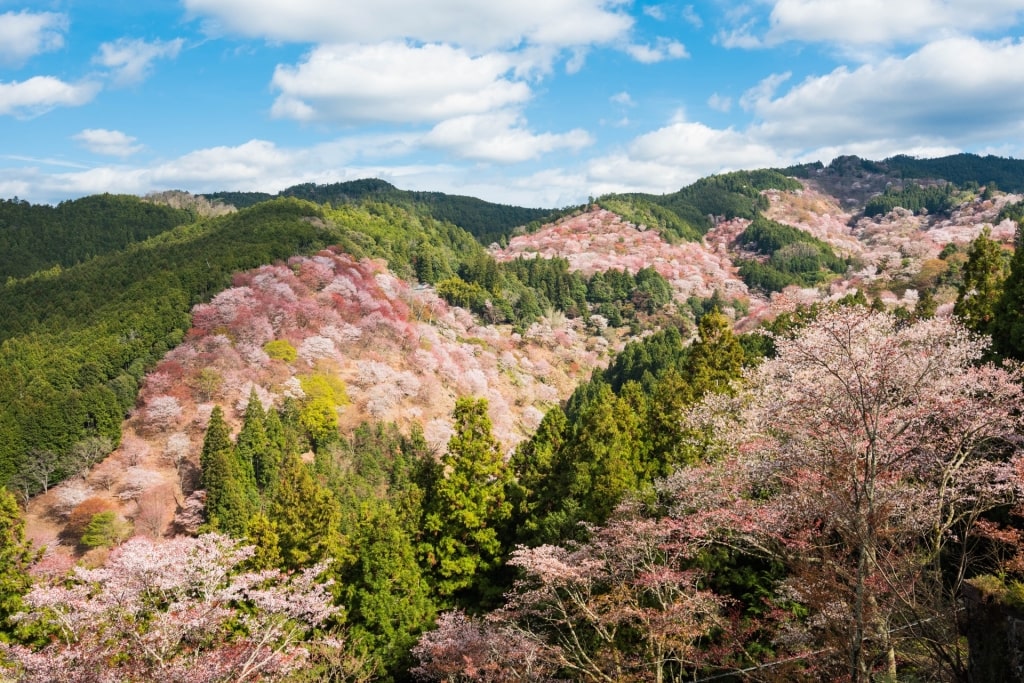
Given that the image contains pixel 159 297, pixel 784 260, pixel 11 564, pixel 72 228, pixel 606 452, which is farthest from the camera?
pixel 784 260

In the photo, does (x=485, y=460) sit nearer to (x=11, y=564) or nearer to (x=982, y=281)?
(x=11, y=564)

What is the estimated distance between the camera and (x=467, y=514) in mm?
23375

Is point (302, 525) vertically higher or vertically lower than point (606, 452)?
lower

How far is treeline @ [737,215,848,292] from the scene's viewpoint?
10931 cm

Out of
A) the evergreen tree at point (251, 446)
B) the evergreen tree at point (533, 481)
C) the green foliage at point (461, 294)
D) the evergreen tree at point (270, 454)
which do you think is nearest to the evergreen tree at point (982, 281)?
the evergreen tree at point (533, 481)

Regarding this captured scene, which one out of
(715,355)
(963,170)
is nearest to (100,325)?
(715,355)

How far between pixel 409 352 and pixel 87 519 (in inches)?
1256

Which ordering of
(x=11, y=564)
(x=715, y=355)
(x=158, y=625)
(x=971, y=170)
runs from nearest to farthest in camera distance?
(x=158, y=625)
(x=11, y=564)
(x=715, y=355)
(x=971, y=170)

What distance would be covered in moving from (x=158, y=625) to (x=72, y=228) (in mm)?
120336

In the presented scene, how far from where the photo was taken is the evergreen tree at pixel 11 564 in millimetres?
19938

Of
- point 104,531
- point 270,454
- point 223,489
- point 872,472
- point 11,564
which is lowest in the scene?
point 104,531

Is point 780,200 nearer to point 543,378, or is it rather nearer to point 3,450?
point 543,378

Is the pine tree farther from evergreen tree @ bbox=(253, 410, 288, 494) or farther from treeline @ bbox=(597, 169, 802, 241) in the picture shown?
treeline @ bbox=(597, 169, 802, 241)

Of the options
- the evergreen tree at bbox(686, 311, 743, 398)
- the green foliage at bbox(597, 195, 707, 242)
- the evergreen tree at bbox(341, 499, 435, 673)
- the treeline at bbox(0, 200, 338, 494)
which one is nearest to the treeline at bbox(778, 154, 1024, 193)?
the green foliage at bbox(597, 195, 707, 242)
